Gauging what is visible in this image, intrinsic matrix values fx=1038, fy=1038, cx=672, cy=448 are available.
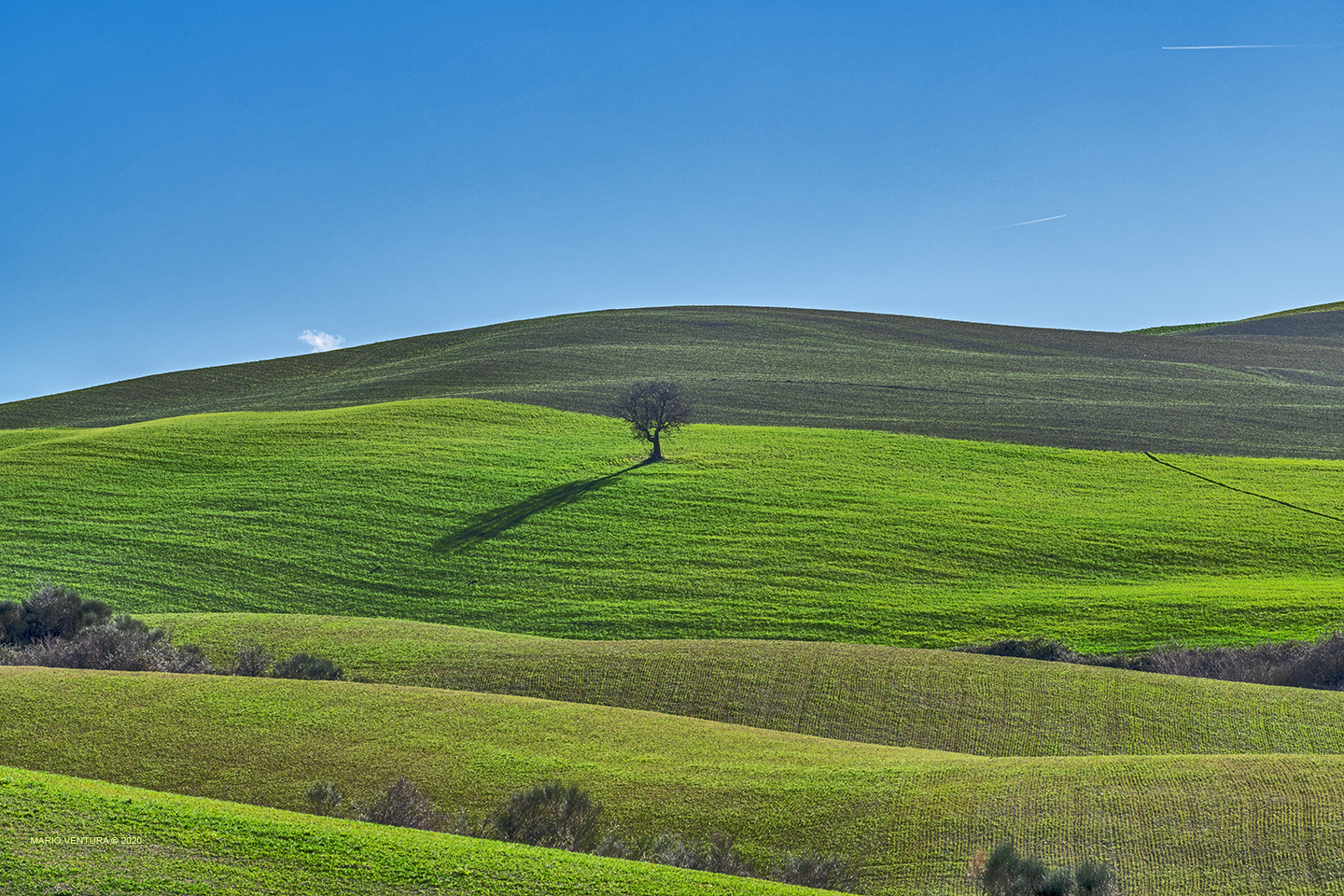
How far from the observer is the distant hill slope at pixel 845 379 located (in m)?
50.6

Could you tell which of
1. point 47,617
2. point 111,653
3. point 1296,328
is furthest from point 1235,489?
point 1296,328

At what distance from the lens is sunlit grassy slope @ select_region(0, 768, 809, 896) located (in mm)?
7316

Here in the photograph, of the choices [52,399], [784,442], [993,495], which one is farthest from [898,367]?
[52,399]

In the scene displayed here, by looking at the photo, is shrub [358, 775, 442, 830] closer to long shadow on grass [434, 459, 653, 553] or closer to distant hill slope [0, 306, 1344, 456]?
long shadow on grass [434, 459, 653, 553]

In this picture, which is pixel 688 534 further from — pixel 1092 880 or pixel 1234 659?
pixel 1092 880

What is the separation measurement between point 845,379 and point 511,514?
31.5m

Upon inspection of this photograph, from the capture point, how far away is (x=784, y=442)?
4562 cm

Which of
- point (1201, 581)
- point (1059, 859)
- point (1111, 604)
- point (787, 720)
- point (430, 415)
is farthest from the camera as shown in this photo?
point (430, 415)

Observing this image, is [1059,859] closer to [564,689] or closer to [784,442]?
[564,689]

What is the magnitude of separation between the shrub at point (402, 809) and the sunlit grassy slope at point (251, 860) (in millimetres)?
2586

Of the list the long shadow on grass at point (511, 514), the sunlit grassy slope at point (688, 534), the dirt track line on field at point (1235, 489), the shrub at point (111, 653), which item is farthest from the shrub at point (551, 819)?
the dirt track line on field at point (1235, 489)

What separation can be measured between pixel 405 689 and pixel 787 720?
259 inches

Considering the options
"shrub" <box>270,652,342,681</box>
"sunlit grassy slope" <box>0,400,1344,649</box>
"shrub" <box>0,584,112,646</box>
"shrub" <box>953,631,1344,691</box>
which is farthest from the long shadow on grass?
"shrub" <box>953,631,1344,691</box>

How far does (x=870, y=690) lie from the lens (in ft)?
62.6
